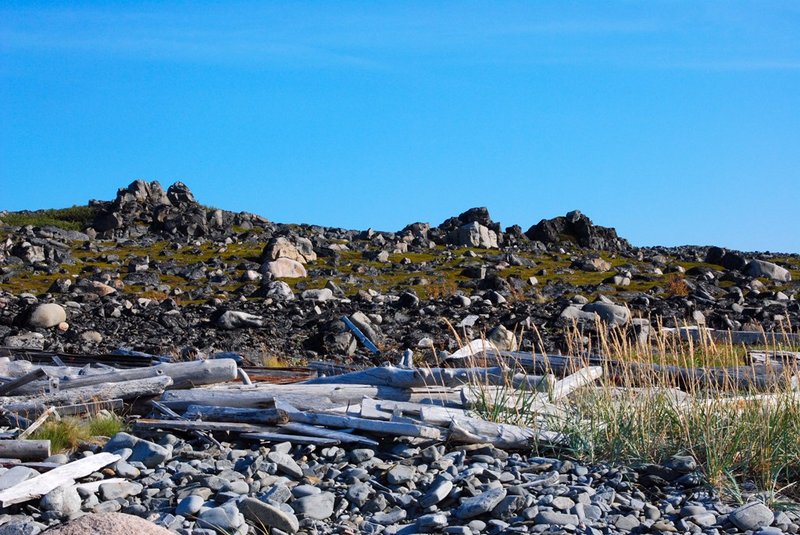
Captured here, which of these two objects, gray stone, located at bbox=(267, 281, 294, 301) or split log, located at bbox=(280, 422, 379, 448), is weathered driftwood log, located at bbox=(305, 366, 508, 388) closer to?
split log, located at bbox=(280, 422, 379, 448)

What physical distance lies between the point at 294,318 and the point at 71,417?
15.7 meters

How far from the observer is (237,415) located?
343 inches

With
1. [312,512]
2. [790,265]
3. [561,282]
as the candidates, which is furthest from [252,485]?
[790,265]

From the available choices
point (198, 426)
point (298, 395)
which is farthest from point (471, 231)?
point (198, 426)

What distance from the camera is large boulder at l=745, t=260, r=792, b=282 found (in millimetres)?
40875

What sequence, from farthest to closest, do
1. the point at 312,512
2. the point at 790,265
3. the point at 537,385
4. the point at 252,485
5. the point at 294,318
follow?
the point at 790,265, the point at 294,318, the point at 537,385, the point at 252,485, the point at 312,512

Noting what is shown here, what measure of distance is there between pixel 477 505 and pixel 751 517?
2.18 m

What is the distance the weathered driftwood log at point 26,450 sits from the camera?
297 inches

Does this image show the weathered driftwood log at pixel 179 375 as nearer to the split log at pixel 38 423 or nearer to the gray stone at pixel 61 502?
the split log at pixel 38 423

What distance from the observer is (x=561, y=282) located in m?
36.8

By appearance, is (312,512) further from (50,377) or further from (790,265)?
(790,265)

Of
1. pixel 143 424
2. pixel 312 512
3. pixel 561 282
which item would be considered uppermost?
pixel 561 282

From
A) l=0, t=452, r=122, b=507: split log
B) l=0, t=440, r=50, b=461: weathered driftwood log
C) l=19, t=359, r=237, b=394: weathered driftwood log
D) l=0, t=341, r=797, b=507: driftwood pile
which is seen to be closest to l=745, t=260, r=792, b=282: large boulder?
l=0, t=341, r=797, b=507: driftwood pile

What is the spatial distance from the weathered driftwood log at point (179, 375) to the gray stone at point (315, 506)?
11.6 ft
